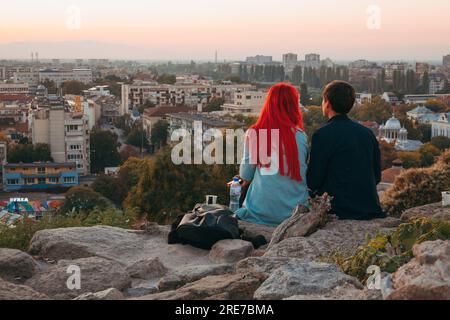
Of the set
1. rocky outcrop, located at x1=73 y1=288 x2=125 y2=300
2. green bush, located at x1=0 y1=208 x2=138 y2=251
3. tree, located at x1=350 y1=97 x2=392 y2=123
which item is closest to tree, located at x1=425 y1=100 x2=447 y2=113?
tree, located at x1=350 y1=97 x2=392 y2=123

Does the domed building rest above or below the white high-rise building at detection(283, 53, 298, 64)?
below

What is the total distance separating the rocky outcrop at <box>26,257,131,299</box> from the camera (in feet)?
8.38

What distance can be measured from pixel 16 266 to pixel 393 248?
1323 millimetres

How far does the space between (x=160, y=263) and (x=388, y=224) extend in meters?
0.93

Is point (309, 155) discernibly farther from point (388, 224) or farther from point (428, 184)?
point (428, 184)

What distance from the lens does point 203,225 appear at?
3293mm

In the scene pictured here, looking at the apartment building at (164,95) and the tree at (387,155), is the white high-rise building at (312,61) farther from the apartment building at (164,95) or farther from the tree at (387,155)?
the tree at (387,155)

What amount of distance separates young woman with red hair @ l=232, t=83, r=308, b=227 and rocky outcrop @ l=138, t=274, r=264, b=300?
43.7 inches

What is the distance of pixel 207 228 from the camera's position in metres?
3.27

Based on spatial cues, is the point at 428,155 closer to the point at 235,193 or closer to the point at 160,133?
the point at 160,133

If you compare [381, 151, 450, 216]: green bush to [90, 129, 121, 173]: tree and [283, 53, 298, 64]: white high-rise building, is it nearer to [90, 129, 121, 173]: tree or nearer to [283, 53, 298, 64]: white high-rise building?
[90, 129, 121, 173]: tree

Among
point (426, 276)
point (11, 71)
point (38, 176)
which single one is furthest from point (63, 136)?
point (11, 71)

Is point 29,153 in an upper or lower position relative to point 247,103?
Result: lower

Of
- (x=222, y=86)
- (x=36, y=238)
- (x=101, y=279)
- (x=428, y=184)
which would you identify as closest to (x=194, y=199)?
(x=428, y=184)
